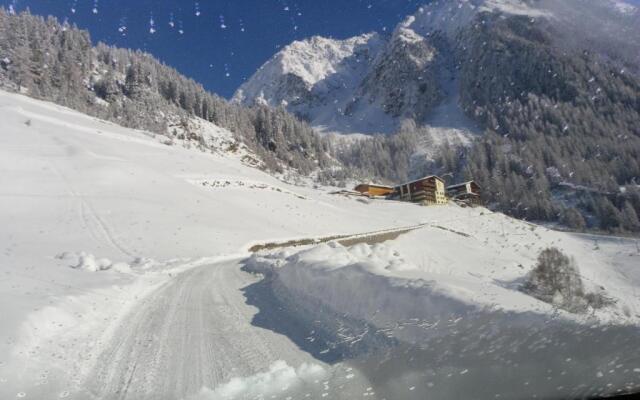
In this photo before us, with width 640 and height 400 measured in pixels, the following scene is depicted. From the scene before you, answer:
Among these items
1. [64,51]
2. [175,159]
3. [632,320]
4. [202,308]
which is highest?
[64,51]

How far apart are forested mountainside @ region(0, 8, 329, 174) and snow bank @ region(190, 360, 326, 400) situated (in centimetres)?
9629

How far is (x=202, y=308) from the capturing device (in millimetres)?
9922

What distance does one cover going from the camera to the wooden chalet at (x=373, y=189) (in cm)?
9300

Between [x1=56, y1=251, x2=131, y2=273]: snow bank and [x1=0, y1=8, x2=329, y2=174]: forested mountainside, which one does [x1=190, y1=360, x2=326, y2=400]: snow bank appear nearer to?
[x1=56, y1=251, x2=131, y2=273]: snow bank

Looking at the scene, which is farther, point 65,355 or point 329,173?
point 329,173

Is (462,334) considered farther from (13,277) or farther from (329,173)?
(329,173)

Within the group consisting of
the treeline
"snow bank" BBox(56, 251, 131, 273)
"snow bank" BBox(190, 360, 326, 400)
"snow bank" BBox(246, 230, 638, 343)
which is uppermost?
the treeline

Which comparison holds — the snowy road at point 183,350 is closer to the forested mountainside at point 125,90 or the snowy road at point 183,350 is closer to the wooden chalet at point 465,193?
the wooden chalet at point 465,193

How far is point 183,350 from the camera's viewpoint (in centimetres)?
695

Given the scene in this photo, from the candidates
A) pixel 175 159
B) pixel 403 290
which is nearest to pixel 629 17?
pixel 175 159

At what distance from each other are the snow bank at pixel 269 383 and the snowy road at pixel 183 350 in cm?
21

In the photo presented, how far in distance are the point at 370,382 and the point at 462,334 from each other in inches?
50.9

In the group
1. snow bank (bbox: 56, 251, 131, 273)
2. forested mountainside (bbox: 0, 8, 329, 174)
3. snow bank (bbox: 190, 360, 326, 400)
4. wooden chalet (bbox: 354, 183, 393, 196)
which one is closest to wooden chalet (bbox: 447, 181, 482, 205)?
wooden chalet (bbox: 354, 183, 393, 196)

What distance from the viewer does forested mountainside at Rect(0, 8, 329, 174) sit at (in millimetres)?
94938
